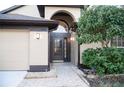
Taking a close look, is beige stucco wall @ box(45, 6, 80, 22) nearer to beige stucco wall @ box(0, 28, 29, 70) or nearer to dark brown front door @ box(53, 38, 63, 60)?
beige stucco wall @ box(0, 28, 29, 70)

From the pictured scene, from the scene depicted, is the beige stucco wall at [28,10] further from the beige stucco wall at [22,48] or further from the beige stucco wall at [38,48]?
the beige stucco wall at [38,48]

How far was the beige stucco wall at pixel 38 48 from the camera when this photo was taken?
10.6 m

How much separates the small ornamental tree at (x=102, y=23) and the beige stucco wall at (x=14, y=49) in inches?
122

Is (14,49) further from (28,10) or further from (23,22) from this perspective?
(28,10)

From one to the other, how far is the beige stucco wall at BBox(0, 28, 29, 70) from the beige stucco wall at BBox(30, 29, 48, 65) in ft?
1.16

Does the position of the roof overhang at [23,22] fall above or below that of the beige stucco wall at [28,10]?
below

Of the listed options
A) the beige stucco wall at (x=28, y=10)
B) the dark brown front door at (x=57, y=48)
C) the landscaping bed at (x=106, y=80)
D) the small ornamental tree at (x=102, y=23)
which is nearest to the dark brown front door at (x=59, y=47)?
the dark brown front door at (x=57, y=48)

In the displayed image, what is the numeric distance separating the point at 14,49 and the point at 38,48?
1.30m

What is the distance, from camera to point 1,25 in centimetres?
1051

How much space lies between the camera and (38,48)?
1065 centimetres

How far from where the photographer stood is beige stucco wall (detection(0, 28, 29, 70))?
10.7 metres

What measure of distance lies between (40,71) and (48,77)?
1.68 m
